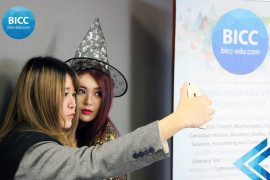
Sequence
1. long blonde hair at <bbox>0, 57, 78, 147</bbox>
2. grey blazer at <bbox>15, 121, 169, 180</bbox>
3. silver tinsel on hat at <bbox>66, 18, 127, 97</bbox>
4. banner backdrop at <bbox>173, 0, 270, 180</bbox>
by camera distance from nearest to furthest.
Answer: grey blazer at <bbox>15, 121, 169, 180</bbox> → long blonde hair at <bbox>0, 57, 78, 147</bbox> → silver tinsel on hat at <bbox>66, 18, 127, 97</bbox> → banner backdrop at <bbox>173, 0, 270, 180</bbox>

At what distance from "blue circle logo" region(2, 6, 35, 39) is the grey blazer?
70cm

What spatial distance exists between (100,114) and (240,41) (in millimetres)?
791

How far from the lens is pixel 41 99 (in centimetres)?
117

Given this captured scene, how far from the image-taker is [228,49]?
183cm

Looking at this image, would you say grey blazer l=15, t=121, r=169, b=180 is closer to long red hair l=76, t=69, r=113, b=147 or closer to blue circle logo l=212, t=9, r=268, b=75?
long red hair l=76, t=69, r=113, b=147

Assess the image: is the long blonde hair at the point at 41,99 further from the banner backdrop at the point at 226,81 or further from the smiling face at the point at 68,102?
the banner backdrop at the point at 226,81

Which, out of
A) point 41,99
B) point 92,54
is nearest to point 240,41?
point 92,54

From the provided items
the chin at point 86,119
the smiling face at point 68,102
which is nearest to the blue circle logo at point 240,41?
the chin at point 86,119

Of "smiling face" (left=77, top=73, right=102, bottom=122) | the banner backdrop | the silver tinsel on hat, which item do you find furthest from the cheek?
the banner backdrop

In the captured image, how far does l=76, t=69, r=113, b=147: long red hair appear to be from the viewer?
1539 mm

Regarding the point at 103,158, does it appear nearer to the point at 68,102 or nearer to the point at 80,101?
the point at 68,102

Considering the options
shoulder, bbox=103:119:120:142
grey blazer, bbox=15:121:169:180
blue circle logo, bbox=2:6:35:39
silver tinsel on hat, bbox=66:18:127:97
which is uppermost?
blue circle logo, bbox=2:6:35:39

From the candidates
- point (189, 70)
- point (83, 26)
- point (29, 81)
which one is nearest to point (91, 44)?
point (83, 26)

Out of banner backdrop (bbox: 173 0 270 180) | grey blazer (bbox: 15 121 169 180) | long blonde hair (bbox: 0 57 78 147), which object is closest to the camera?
grey blazer (bbox: 15 121 169 180)
